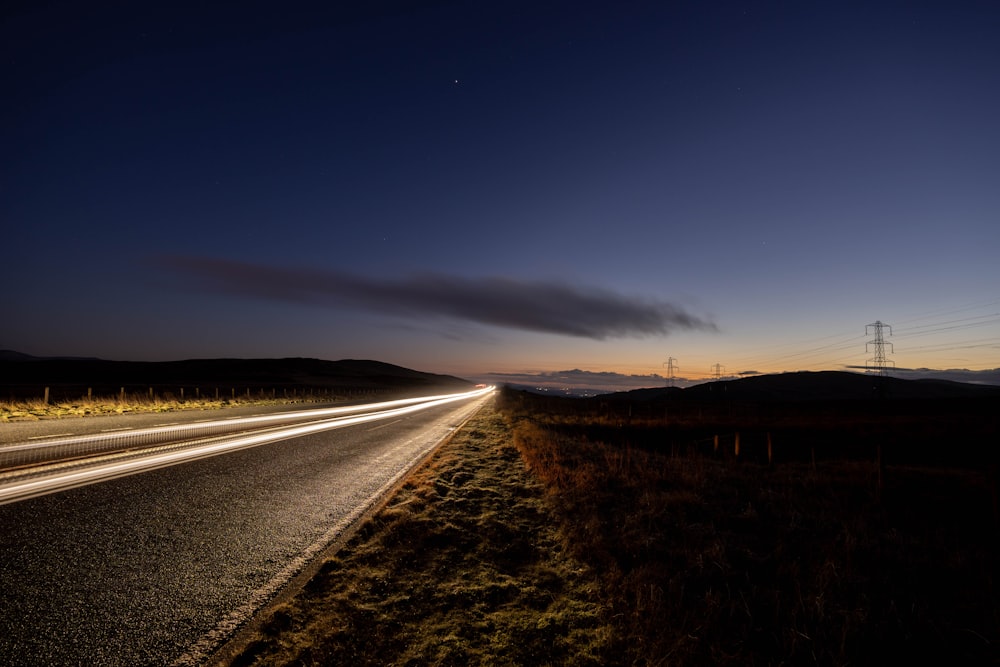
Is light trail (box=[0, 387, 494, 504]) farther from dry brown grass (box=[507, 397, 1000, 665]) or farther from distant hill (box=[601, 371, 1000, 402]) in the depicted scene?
distant hill (box=[601, 371, 1000, 402])

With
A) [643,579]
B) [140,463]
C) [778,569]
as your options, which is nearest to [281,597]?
[643,579]

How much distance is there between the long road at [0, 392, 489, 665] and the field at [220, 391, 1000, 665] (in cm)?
62

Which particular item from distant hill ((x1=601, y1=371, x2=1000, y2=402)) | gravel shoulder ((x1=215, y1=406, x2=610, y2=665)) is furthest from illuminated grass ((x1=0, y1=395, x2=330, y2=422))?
distant hill ((x1=601, y1=371, x2=1000, y2=402))

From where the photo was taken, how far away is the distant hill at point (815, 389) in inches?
4589

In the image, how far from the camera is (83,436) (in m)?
12.8

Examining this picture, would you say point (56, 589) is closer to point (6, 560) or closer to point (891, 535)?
point (6, 560)

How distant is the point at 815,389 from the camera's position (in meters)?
142

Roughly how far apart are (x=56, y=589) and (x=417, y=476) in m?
5.84

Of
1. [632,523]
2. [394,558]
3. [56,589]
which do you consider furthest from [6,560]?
[632,523]

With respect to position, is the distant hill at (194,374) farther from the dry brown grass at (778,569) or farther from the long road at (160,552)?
the dry brown grass at (778,569)

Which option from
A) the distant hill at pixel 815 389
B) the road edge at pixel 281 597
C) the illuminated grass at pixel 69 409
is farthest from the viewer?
the distant hill at pixel 815 389

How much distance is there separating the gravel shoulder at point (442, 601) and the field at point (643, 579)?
2cm

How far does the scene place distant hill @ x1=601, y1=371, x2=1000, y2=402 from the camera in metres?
117

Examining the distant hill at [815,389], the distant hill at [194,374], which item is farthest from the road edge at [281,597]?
the distant hill at [815,389]
